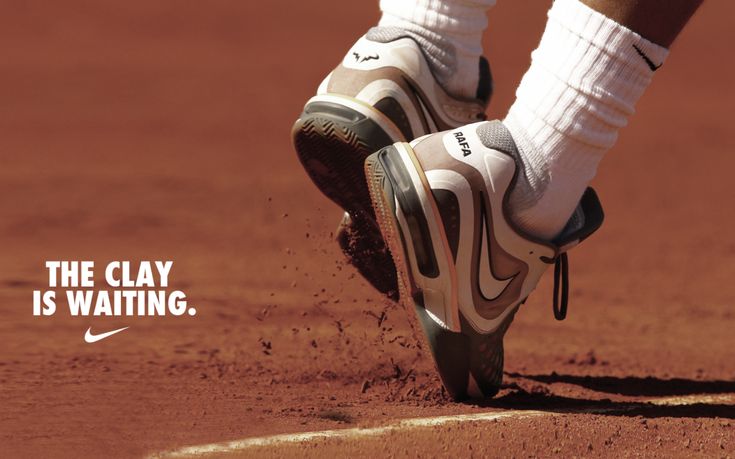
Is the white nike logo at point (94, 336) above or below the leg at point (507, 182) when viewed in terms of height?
below

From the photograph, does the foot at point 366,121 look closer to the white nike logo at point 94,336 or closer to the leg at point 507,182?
the leg at point 507,182

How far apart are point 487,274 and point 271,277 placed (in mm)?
2064

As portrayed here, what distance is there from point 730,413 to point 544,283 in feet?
6.88

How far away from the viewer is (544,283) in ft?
15.1

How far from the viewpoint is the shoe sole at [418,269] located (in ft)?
7.73

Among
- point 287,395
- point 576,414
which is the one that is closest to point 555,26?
point 576,414

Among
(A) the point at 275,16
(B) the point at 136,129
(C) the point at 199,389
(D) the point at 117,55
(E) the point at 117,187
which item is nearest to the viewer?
(C) the point at 199,389

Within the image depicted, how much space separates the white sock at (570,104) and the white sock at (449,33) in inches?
18.3

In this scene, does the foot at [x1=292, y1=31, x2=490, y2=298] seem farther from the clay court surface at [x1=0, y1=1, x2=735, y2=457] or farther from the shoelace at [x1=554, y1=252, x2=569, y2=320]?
the shoelace at [x1=554, y1=252, x2=569, y2=320]

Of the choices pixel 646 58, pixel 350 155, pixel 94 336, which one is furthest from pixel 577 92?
pixel 94 336

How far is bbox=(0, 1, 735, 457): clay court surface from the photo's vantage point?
230cm

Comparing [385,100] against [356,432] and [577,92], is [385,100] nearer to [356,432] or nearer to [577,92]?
[577,92]

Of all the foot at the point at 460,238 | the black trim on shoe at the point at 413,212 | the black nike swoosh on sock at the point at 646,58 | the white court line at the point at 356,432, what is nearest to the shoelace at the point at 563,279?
the foot at the point at 460,238

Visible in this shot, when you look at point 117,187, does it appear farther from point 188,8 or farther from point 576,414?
point 188,8
